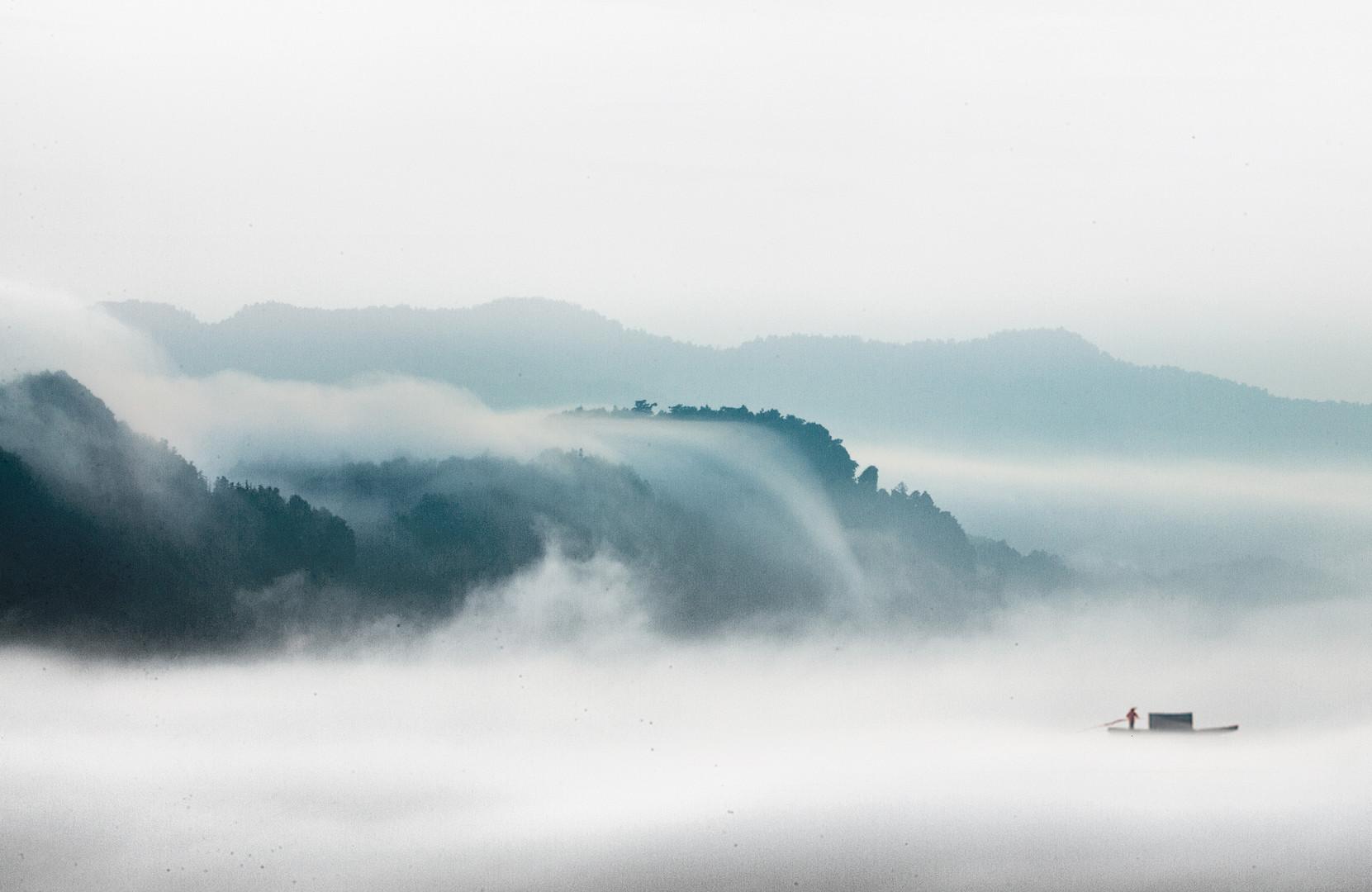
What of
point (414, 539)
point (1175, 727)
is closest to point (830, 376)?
point (414, 539)

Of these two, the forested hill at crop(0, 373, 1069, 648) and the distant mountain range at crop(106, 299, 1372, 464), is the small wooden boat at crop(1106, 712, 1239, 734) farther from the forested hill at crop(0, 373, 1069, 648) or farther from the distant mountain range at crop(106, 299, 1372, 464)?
the distant mountain range at crop(106, 299, 1372, 464)

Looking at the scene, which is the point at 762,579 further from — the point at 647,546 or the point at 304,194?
the point at 304,194

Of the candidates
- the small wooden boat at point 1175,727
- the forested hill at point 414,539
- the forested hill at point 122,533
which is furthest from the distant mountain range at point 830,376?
the small wooden boat at point 1175,727

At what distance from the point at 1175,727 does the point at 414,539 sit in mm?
3460

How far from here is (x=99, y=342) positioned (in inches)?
244

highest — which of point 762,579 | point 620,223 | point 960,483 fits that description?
point 620,223

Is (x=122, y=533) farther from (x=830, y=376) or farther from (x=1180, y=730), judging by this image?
(x=1180, y=730)

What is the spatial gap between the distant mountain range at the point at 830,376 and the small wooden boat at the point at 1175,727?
116cm

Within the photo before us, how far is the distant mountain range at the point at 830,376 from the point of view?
6199mm

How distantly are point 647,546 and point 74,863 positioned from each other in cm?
281

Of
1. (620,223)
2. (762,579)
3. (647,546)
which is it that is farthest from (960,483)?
(620,223)

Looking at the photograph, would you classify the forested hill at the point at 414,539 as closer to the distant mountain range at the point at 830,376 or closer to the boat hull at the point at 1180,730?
the distant mountain range at the point at 830,376

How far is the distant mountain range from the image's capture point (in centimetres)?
620

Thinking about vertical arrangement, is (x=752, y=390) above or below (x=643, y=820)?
above
